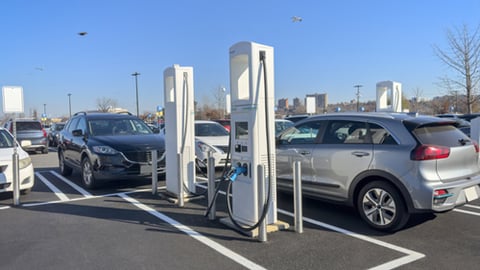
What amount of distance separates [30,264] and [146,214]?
211 centimetres

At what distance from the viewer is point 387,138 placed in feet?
16.6

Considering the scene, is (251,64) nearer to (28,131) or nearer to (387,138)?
(387,138)

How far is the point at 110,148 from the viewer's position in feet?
25.8

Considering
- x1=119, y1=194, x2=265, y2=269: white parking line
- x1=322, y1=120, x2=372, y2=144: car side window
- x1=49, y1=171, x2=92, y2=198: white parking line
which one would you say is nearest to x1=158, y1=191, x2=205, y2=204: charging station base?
x1=119, y1=194, x2=265, y2=269: white parking line

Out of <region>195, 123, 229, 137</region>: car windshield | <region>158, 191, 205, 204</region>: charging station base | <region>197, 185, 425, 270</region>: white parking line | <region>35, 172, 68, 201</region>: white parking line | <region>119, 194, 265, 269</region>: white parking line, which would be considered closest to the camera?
<region>197, 185, 425, 270</region>: white parking line

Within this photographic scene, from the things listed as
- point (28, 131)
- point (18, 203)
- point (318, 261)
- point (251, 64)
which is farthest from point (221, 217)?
point (28, 131)

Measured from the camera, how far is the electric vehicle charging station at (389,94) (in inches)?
465

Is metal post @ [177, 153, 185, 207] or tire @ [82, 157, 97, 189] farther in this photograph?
tire @ [82, 157, 97, 189]

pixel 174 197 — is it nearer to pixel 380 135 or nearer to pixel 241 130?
pixel 241 130

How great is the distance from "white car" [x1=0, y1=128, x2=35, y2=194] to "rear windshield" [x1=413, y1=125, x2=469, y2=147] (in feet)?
22.9

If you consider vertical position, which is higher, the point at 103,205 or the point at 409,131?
the point at 409,131

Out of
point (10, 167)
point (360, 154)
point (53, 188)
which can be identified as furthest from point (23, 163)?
point (360, 154)

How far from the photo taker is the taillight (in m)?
4.64

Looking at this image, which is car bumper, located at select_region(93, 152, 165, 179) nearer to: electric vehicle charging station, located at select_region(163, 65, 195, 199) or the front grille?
the front grille
